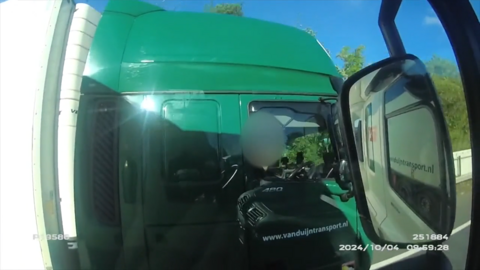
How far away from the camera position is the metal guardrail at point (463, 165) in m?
1.68

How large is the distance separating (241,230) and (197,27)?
1093 millimetres

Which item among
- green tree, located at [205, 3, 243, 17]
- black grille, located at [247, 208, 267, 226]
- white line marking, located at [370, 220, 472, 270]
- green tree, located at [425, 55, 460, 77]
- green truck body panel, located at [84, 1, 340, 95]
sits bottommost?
white line marking, located at [370, 220, 472, 270]

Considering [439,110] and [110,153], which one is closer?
[439,110]

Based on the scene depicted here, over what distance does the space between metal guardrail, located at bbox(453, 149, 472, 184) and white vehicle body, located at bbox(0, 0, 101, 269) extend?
1.87 metres

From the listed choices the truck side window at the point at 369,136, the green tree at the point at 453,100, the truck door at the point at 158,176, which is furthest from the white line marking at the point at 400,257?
the truck door at the point at 158,176

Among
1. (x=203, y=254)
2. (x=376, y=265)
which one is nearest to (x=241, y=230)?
(x=203, y=254)

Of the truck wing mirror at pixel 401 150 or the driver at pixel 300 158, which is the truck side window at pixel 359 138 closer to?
the truck wing mirror at pixel 401 150

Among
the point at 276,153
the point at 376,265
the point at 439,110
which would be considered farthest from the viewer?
the point at 376,265

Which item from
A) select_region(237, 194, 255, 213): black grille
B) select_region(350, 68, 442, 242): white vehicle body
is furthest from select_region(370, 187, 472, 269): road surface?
select_region(237, 194, 255, 213): black grille

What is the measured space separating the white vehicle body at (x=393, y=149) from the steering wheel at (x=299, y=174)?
0.99 ft

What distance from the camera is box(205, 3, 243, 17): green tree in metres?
2.03

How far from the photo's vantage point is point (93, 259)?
204cm

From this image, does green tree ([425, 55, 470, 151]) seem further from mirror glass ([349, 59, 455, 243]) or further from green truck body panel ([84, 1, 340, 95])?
green truck body panel ([84, 1, 340, 95])

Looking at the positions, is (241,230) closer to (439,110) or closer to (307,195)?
(307,195)
